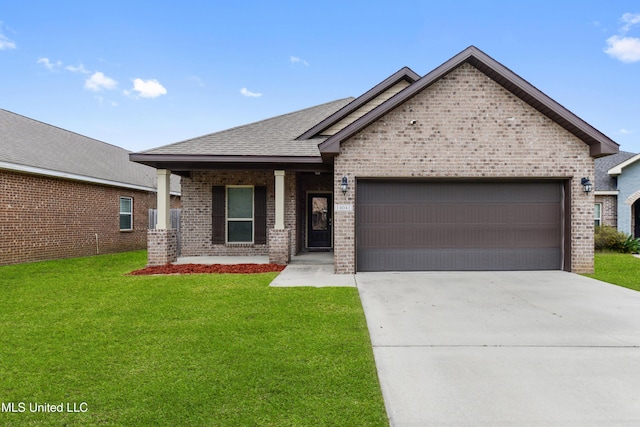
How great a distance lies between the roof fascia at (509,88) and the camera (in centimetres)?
785

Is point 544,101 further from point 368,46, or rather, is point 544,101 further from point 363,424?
point 368,46

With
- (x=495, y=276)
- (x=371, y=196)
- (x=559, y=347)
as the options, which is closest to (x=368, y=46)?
(x=371, y=196)

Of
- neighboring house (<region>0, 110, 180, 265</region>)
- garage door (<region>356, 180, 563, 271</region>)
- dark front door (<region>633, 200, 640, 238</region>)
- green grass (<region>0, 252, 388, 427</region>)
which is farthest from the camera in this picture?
dark front door (<region>633, 200, 640, 238</region>)

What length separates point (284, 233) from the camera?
973cm

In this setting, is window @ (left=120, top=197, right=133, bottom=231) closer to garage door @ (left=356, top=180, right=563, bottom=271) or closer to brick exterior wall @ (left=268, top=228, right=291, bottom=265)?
brick exterior wall @ (left=268, top=228, right=291, bottom=265)

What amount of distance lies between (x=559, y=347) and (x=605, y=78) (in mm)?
21075

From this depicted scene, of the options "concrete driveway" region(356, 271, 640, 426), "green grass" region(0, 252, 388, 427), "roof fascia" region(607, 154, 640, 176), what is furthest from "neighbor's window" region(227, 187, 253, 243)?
"roof fascia" region(607, 154, 640, 176)

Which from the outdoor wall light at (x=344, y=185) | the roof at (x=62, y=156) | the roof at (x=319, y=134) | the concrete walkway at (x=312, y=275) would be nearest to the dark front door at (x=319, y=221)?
the concrete walkway at (x=312, y=275)

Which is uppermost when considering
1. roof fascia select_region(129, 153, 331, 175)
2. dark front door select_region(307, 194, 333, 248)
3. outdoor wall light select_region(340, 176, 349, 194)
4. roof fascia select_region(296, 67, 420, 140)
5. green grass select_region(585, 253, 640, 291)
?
roof fascia select_region(296, 67, 420, 140)

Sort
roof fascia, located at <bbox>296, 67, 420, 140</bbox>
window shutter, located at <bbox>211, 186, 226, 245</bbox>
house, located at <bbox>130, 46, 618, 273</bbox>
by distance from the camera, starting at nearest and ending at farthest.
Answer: house, located at <bbox>130, 46, 618, 273</bbox> < roof fascia, located at <bbox>296, 67, 420, 140</bbox> < window shutter, located at <bbox>211, 186, 226, 245</bbox>

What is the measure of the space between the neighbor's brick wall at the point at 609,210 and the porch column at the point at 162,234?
1910 centimetres

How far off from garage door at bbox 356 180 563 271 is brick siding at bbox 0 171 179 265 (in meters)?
10.8

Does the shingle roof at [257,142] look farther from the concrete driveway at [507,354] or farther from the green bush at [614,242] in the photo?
the green bush at [614,242]

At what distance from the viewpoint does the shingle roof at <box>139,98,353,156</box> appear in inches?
366
